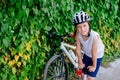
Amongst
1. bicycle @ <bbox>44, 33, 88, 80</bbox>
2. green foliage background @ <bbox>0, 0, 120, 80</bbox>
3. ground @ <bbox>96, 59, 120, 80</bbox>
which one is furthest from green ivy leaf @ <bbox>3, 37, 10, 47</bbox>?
ground @ <bbox>96, 59, 120, 80</bbox>

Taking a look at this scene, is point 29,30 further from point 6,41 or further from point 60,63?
point 60,63

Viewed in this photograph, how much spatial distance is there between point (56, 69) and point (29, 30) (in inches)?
40.3

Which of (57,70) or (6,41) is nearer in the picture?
(6,41)

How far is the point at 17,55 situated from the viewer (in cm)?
456

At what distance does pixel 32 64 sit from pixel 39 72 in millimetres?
291

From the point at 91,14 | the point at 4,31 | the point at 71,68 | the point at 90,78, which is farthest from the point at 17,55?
the point at 91,14

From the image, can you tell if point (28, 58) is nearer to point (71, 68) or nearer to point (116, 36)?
point (71, 68)

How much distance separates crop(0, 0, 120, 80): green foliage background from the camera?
421 cm

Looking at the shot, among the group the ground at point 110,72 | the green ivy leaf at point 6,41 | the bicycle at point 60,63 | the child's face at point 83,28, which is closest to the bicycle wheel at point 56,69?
the bicycle at point 60,63

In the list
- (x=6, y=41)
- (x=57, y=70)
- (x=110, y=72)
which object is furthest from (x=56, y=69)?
(x=110, y=72)

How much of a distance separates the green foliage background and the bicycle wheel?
165 millimetres

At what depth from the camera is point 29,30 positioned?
178 inches

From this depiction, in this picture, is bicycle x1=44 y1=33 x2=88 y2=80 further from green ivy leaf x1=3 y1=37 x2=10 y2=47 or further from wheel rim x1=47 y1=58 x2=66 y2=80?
green ivy leaf x1=3 y1=37 x2=10 y2=47

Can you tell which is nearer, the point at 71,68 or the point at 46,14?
the point at 46,14
